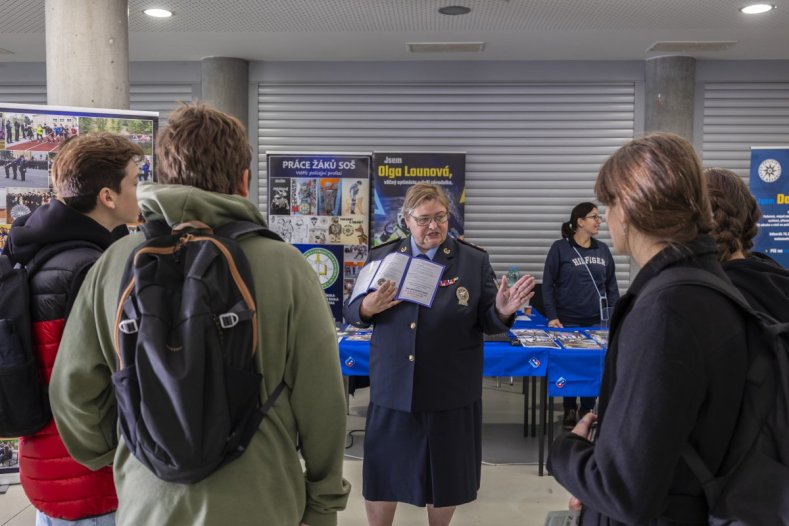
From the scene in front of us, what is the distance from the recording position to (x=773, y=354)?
1.21 m

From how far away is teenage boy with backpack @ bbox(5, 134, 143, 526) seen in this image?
1.72 metres

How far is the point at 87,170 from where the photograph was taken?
71.7 inches

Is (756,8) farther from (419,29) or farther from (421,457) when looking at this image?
(421,457)

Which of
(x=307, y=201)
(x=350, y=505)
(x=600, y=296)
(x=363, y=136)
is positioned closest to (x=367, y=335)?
(x=350, y=505)

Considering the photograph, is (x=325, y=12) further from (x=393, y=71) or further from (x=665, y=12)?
(x=665, y=12)

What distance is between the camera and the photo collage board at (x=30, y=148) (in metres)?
3.08

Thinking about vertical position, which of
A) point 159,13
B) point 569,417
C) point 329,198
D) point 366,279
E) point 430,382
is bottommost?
point 569,417

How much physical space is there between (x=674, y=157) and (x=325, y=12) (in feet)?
Answer: 14.8

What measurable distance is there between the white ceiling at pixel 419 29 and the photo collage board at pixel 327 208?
3.75ft

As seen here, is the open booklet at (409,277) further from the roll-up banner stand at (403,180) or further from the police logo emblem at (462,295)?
the roll-up banner stand at (403,180)

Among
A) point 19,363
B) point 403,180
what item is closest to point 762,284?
point 19,363

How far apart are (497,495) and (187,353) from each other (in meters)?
3.15

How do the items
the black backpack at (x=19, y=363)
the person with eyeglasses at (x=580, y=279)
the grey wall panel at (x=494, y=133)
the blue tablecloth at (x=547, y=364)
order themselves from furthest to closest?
the grey wall panel at (x=494, y=133)
the person with eyeglasses at (x=580, y=279)
the blue tablecloth at (x=547, y=364)
the black backpack at (x=19, y=363)

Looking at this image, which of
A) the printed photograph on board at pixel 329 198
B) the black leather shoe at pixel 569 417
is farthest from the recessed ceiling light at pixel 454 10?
the black leather shoe at pixel 569 417
